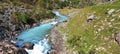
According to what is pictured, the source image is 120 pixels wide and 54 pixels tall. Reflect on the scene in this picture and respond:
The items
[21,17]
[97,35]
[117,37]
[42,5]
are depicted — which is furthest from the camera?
[42,5]

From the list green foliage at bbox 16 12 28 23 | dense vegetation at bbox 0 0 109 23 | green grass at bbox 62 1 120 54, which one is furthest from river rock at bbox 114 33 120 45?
dense vegetation at bbox 0 0 109 23

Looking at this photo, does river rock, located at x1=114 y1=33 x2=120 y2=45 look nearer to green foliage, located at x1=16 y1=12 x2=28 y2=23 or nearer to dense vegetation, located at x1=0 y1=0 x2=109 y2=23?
green foliage, located at x1=16 y1=12 x2=28 y2=23

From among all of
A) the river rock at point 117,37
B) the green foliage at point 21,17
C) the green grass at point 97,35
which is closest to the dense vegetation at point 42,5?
the green foliage at point 21,17

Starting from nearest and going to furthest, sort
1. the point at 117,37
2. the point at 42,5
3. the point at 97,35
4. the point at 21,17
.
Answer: the point at 117,37, the point at 97,35, the point at 21,17, the point at 42,5

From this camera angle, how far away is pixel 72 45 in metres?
38.7

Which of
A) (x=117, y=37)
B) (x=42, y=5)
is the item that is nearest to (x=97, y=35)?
(x=117, y=37)

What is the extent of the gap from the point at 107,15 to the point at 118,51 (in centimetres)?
1121

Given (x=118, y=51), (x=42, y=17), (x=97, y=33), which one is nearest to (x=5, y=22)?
(x=42, y=17)

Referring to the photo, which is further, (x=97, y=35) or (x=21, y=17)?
(x=21, y=17)

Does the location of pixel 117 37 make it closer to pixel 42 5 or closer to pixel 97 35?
pixel 97 35

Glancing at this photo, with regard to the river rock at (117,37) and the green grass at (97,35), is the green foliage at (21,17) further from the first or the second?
the river rock at (117,37)

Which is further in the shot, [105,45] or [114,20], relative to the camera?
[114,20]

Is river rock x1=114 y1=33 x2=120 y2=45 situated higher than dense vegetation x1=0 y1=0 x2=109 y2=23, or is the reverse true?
river rock x1=114 y1=33 x2=120 y2=45

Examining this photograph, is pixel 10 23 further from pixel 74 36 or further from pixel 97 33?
pixel 97 33
